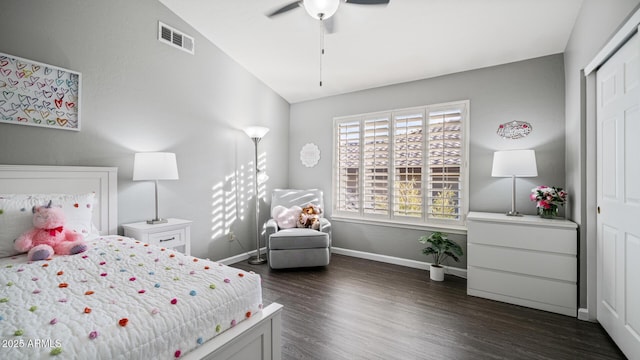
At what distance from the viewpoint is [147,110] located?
3.03 metres

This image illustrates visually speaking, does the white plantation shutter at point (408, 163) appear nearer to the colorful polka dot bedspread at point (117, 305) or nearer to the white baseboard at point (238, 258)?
the white baseboard at point (238, 258)

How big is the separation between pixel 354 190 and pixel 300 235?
119 cm

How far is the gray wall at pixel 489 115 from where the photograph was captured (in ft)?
9.80

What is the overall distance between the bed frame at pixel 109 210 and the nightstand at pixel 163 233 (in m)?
0.21

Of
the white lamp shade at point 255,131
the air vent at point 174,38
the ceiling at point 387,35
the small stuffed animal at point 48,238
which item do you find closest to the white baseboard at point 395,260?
the white lamp shade at point 255,131

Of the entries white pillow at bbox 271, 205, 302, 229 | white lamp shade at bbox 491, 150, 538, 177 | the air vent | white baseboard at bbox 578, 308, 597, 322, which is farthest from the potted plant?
the air vent

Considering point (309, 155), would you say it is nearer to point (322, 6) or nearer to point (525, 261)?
point (322, 6)

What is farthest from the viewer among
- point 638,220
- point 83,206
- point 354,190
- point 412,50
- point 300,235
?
point 354,190

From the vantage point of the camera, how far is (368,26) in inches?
116

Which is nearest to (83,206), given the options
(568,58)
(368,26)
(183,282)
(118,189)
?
(118,189)

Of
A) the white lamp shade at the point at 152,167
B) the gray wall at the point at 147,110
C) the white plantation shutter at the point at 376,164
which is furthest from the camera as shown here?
the white plantation shutter at the point at 376,164

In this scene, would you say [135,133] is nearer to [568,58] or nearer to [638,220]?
[638,220]

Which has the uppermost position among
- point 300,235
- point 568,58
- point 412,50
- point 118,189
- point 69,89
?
point 412,50

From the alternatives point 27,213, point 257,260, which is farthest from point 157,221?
point 257,260
